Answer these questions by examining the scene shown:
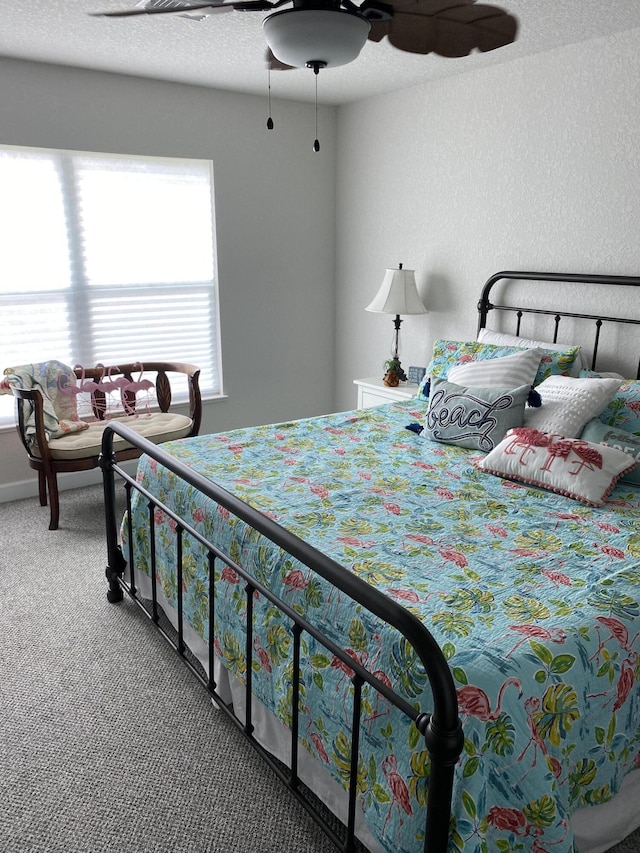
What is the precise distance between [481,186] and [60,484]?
3.03 meters

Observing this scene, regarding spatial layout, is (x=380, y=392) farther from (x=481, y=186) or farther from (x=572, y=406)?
(x=572, y=406)

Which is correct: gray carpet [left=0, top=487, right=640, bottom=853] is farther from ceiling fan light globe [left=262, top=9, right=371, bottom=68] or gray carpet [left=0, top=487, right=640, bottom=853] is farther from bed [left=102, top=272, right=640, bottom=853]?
ceiling fan light globe [left=262, top=9, right=371, bottom=68]

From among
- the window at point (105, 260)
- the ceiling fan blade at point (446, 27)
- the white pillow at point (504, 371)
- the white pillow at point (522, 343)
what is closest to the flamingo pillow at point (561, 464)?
the white pillow at point (504, 371)

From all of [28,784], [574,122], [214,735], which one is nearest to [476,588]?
[214,735]

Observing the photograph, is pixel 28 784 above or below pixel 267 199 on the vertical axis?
below

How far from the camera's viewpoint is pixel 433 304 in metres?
4.11

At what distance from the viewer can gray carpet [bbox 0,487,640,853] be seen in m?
1.71

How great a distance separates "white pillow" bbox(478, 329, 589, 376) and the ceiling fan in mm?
1323

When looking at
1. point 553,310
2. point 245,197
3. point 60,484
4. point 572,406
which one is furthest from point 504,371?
Result: point 60,484

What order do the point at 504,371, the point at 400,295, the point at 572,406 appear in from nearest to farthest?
the point at 572,406
the point at 504,371
the point at 400,295

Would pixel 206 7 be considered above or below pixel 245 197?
above

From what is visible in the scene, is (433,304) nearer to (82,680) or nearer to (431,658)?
(82,680)

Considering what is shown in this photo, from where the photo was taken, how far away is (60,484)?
4074mm

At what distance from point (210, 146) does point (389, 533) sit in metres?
3.17
